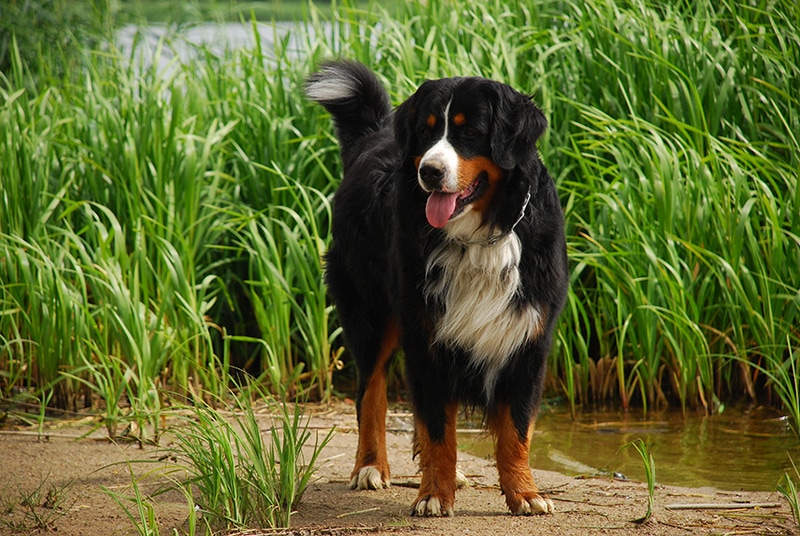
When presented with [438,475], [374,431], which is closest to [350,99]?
[374,431]

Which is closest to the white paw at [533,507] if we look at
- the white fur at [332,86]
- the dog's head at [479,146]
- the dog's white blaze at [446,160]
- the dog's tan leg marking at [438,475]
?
the dog's tan leg marking at [438,475]

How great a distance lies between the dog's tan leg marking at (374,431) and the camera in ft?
10.6

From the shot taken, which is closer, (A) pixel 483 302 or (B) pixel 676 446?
(A) pixel 483 302

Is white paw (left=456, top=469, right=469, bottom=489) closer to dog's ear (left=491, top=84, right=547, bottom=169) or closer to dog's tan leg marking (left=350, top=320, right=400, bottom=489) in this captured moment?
dog's tan leg marking (left=350, top=320, right=400, bottom=489)

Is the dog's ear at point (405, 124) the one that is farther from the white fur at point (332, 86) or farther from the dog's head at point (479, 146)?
the white fur at point (332, 86)

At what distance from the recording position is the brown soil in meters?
2.60

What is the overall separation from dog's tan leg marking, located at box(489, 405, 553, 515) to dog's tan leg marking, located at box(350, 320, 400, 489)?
0.58 metres

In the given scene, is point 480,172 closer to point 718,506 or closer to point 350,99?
point 350,99

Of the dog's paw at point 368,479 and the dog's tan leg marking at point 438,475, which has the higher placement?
the dog's tan leg marking at point 438,475

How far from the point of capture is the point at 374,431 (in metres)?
3.33

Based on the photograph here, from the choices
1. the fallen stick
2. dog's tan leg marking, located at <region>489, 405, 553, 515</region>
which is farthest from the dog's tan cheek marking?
Answer: the fallen stick

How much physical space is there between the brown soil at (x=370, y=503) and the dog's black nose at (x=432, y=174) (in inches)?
40.7

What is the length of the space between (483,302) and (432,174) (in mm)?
483

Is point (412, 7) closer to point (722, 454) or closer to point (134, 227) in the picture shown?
point (134, 227)
